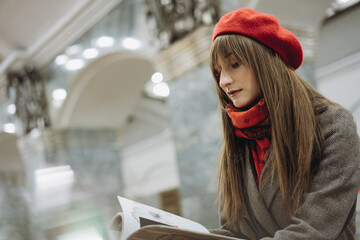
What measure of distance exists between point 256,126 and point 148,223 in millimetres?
379

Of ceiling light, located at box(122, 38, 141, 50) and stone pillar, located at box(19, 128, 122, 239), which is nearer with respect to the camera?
ceiling light, located at box(122, 38, 141, 50)

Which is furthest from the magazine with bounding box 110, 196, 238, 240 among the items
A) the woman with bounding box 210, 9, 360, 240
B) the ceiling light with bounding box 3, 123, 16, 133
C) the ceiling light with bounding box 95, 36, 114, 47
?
the ceiling light with bounding box 3, 123, 16, 133

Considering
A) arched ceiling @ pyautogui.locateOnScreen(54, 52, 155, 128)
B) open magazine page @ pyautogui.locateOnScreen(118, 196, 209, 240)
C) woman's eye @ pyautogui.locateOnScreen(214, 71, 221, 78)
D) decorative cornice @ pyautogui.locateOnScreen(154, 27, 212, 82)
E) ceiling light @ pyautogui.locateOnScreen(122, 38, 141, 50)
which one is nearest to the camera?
open magazine page @ pyautogui.locateOnScreen(118, 196, 209, 240)

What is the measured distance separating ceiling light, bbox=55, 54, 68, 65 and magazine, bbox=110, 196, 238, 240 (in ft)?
18.5

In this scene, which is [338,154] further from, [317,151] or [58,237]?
[58,237]

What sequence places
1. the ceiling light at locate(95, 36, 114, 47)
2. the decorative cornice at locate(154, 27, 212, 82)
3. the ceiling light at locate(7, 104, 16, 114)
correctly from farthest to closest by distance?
the ceiling light at locate(7, 104, 16, 114) → the ceiling light at locate(95, 36, 114, 47) → the decorative cornice at locate(154, 27, 212, 82)

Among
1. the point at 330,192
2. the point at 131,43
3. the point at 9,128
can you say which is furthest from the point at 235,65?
the point at 9,128

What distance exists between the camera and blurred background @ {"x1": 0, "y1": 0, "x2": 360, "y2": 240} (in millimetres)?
3568

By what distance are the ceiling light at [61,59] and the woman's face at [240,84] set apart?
18.6 ft

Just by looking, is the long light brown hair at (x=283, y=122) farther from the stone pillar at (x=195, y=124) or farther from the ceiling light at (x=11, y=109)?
the ceiling light at (x=11, y=109)

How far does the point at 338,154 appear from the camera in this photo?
98 centimetres

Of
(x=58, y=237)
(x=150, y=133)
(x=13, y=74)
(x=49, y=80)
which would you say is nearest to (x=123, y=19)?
(x=49, y=80)

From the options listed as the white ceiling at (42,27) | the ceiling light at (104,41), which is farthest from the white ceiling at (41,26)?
the ceiling light at (104,41)

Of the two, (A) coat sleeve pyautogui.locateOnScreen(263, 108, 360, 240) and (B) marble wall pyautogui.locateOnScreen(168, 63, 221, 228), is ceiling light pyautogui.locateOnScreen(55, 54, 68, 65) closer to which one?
(B) marble wall pyautogui.locateOnScreen(168, 63, 221, 228)
